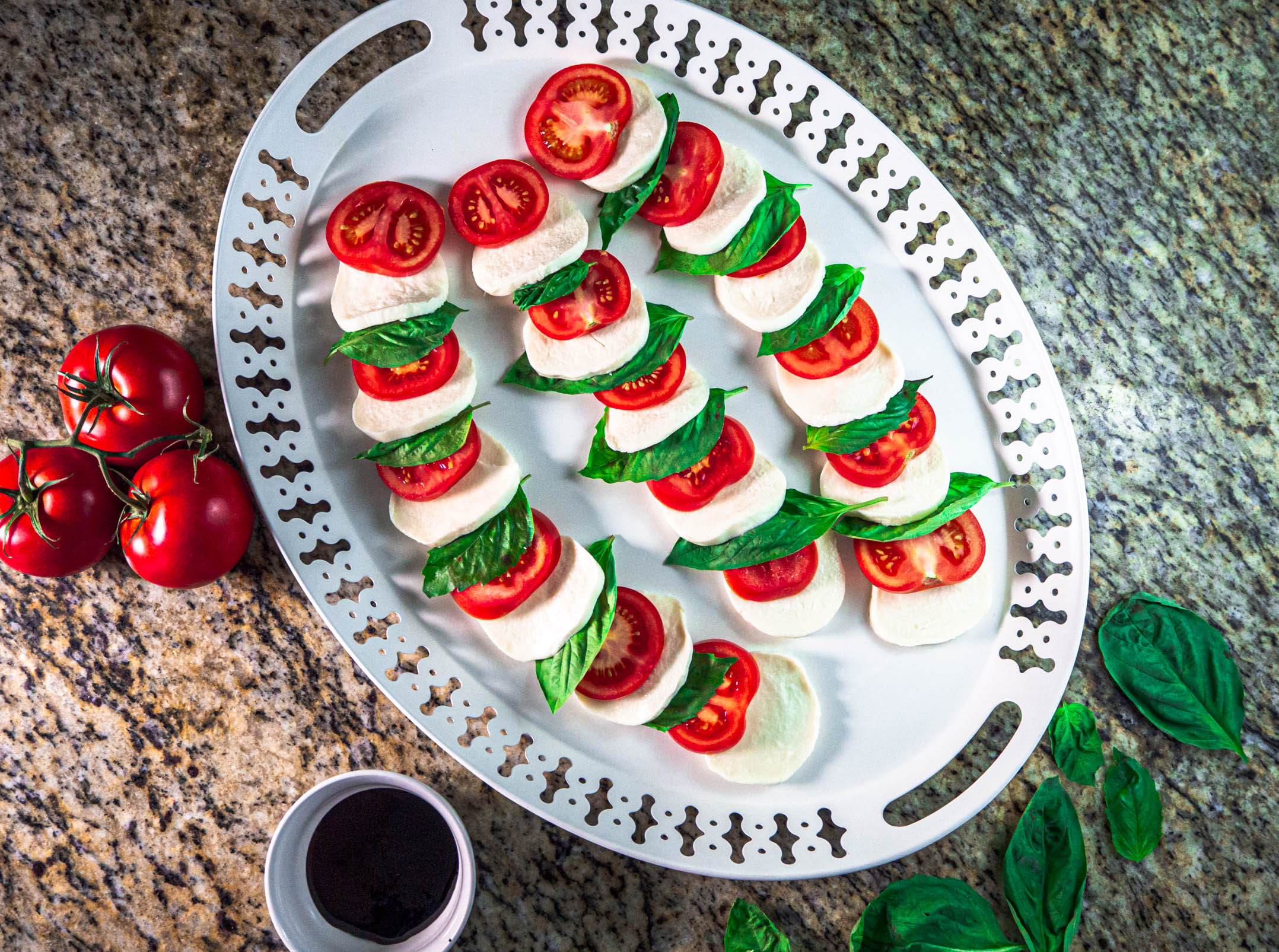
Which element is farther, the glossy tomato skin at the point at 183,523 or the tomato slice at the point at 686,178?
the tomato slice at the point at 686,178

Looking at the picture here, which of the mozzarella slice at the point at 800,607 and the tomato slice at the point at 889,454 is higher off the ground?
the tomato slice at the point at 889,454

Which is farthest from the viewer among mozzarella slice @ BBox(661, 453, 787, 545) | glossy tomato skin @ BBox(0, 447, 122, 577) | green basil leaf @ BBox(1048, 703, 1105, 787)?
green basil leaf @ BBox(1048, 703, 1105, 787)

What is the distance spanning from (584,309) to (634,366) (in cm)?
12

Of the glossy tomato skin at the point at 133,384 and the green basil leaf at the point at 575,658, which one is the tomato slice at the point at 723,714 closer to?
the green basil leaf at the point at 575,658

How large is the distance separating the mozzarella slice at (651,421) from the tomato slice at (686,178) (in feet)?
0.97

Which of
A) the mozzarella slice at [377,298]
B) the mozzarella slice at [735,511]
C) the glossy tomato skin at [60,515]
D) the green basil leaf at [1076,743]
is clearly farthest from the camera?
the green basil leaf at [1076,743]

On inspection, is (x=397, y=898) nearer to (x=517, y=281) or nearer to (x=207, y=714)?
(x=207, y=714)

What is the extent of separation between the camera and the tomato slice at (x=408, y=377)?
1.21 m

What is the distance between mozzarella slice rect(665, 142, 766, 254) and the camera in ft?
4.29

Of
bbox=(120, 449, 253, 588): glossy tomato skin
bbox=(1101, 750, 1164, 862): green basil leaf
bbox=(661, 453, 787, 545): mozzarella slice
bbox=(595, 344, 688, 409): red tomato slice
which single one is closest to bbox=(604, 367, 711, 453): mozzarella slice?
bbox=(595, 344, 688, 409): red tomato slice

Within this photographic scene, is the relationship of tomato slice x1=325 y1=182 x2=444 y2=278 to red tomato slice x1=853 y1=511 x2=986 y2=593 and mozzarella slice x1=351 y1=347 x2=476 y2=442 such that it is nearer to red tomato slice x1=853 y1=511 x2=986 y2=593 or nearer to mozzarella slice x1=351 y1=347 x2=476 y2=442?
mozzarella slice x1=351 y1=347 x2=476 y2=442

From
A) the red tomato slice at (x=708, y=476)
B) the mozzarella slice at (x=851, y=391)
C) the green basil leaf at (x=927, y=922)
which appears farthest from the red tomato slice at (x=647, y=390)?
the green basil leaf at (x=927, y=922)

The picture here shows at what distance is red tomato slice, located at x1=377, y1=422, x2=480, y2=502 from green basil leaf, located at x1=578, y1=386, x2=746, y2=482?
20 cm

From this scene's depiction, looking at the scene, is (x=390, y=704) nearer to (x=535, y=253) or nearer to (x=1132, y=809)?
(x=535, y=253)
